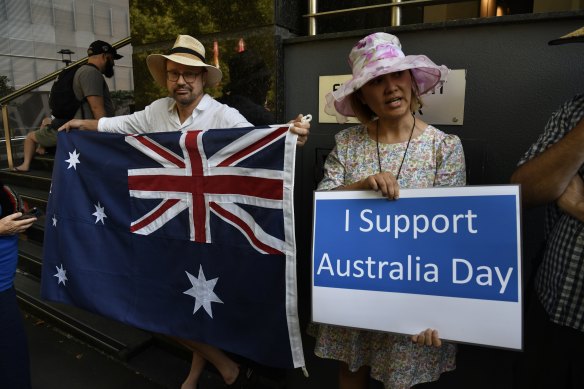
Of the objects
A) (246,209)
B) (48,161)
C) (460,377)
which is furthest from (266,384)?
(48,161)

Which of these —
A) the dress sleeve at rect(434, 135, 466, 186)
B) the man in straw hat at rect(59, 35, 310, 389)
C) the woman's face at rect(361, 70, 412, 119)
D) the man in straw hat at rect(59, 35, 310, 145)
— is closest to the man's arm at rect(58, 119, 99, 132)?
the man in straw hat at rect(59, 35, 310, 389)

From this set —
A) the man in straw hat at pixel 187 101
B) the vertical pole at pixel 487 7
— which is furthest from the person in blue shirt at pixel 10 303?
the vertical pole at pixel 487 7

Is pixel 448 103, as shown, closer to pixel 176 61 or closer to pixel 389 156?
pixel 389 156

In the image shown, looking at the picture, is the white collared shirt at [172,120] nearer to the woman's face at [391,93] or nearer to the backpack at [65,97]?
the woman's face at [391,93]

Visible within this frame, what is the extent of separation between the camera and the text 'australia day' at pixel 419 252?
4.78 feet

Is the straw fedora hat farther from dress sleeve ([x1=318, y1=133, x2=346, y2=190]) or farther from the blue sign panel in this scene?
the blue sign panel

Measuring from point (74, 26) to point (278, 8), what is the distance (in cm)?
1130

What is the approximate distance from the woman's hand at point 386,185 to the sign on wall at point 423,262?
0.04 metres

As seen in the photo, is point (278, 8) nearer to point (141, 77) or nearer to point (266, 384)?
point (141, 77)

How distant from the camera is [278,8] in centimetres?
247

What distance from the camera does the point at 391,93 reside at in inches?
65.7

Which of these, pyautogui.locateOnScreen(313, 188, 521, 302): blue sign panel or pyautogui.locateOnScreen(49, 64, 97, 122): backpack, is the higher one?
pyautogui.locateOnScreen(49, 64, 97, 122): backpack

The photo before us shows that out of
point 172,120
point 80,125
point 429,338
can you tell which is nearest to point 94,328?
point 80,125

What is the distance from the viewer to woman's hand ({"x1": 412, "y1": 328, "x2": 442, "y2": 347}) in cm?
150
